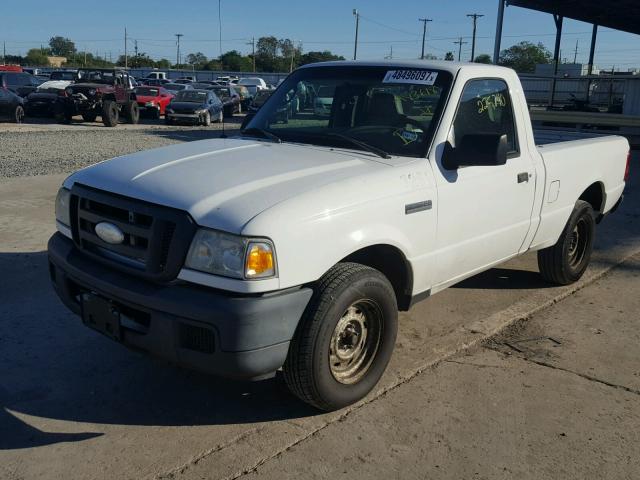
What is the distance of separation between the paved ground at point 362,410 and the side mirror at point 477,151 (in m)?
1.32

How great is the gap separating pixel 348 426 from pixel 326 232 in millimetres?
1057

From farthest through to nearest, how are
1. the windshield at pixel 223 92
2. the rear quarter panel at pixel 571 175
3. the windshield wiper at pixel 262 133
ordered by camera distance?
the windshield at pixel 223 92 → the rear quarter panel at pixel 571 175 → the windshield wiper at pixel 262 133

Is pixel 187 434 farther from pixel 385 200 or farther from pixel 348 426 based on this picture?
pixel 385 200

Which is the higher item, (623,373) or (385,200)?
(385,200)

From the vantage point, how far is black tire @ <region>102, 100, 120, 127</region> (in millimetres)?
22609

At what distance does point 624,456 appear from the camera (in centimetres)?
321

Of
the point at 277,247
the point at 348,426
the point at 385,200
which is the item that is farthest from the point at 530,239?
the point at 277,247

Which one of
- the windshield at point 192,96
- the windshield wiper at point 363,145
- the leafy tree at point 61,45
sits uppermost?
the leafy tree at point 61,45

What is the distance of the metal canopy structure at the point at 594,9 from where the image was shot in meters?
19.3

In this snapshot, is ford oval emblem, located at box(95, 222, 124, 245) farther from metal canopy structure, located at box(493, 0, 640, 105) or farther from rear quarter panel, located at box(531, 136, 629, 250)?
metal canopy structure, located at box(493, 0, 640, 105)

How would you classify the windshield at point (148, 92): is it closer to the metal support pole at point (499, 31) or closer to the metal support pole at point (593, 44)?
the metal support pole at point (499, 31)

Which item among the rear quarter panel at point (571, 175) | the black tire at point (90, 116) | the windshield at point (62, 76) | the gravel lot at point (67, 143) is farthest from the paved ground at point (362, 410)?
the windshield at point (62, 76)

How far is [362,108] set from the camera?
437 cm

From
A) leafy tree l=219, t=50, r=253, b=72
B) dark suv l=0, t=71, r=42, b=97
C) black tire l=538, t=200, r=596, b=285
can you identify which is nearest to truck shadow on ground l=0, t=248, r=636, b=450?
black tire l=538, t=200, r=596, b=285
